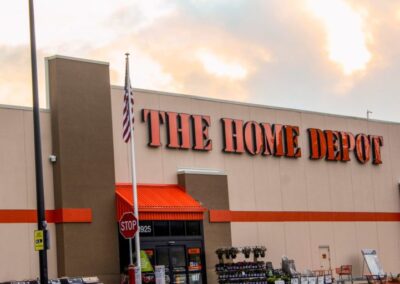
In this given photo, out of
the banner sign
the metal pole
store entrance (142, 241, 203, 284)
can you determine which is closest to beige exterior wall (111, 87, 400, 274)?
the banner sign

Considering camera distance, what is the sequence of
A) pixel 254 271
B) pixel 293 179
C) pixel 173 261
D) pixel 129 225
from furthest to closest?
pixel 293 179 < pixel 173 261 < pixel 254 271 < pixel 129 225

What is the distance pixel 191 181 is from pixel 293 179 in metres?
7.28

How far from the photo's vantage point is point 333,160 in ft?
142

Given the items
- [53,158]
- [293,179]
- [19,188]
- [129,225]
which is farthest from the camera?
[293,179]

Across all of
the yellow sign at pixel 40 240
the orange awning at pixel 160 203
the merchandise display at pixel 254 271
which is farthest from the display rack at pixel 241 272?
the yellow sign at pixel 40 240

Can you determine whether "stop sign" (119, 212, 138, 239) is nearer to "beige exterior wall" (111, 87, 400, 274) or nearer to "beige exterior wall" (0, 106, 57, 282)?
"beige exterior wall" (0, 106, 57, 282)

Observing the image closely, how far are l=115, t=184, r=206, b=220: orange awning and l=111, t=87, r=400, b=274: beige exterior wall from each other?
47cm

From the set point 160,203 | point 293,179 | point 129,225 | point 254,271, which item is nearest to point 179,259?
point 160,203

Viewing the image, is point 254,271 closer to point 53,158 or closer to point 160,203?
point 160,203

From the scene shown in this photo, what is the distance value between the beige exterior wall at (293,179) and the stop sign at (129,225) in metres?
4.89

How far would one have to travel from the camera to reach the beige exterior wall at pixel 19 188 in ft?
96.9

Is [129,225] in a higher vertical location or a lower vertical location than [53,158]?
lower

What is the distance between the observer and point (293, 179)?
40688 mm

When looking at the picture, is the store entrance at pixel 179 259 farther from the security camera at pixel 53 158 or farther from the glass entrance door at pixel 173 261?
the security camera at pixel 53 158
